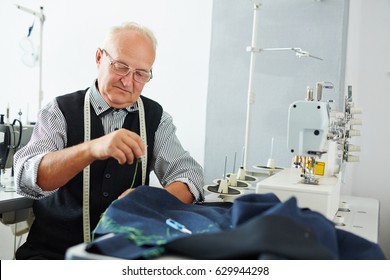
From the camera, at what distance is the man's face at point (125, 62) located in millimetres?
1708

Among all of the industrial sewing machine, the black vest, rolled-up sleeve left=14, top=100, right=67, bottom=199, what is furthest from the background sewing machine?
the industrial sewing machine

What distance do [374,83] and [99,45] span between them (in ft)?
7.46

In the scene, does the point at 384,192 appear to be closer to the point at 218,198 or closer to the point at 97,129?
the point at 218,198

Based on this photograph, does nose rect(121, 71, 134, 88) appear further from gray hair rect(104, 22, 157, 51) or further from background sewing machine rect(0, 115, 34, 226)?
background sewing machine rect(0, 115, 34, 226)

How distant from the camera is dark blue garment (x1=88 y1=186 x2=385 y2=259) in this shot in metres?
0.79

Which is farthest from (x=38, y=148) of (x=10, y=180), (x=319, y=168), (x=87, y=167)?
(x=319, y=168)

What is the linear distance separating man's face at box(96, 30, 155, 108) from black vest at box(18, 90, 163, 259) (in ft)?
0.39

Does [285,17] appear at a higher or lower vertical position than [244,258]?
higher

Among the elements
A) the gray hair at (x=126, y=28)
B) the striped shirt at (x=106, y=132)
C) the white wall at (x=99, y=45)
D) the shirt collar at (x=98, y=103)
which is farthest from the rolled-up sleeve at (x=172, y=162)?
the white wall at (x=99, y=45)

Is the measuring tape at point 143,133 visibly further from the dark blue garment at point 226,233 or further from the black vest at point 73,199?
the dark blue garment at point 226,233

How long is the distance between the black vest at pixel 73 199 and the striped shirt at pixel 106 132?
40 millimetres

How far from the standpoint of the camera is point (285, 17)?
3119 mm
